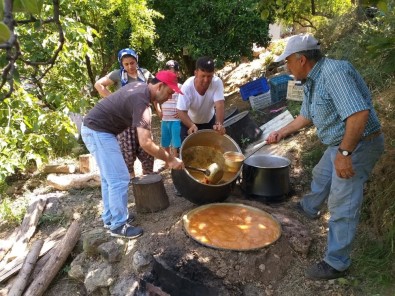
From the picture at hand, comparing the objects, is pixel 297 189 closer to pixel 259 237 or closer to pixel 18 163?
pixel 259 237

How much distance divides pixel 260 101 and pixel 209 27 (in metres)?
2.07

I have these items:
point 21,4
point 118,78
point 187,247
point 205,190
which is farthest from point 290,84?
point 21,4

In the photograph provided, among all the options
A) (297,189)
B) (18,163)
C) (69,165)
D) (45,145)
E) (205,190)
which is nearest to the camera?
(205,190)

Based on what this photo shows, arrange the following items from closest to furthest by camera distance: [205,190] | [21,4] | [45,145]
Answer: [21,4] → [205,190] → [45,145]

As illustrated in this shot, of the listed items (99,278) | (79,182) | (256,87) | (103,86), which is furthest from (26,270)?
(256,87)

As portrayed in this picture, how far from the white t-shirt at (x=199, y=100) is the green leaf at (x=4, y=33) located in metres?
3.75

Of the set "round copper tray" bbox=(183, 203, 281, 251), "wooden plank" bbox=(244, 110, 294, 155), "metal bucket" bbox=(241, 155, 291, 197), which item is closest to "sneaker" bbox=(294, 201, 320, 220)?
"metal bucket" bbox=(241, 155, 291, 197)

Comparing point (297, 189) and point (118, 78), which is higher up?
point (118, 78)

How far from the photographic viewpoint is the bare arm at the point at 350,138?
2.42 metres

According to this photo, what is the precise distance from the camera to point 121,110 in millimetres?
3455

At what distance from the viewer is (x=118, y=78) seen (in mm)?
4723

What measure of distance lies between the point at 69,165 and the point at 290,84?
4363mm

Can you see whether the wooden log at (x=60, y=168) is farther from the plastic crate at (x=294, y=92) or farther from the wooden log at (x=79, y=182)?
the plastic crate at (x=294, y=92)

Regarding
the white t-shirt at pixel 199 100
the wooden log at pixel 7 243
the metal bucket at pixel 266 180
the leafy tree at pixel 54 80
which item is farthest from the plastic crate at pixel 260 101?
the wooden log at pixel 7 243
